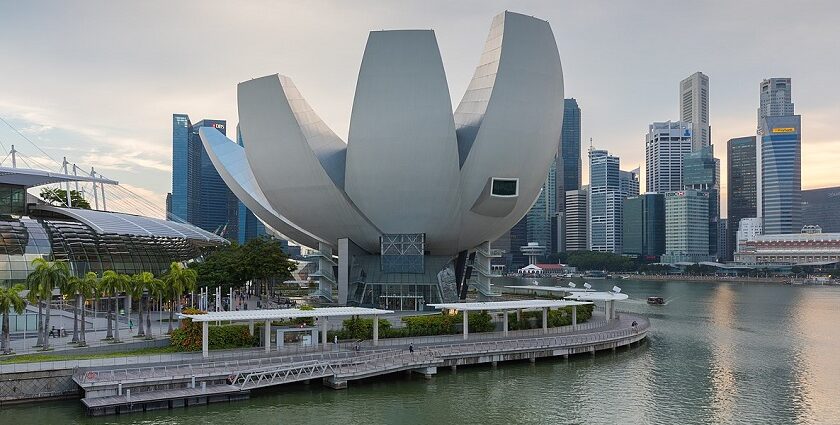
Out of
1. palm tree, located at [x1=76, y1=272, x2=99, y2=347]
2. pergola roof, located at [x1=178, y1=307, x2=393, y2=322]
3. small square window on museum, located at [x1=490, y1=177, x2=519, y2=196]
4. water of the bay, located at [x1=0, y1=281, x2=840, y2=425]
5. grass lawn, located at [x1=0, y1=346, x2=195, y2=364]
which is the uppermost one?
small square window on museum, located at [x1=490, y1=177, x2=519, y2=196]

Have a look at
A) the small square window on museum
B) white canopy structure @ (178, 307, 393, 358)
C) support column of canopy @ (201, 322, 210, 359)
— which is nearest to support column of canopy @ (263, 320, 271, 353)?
white canopy structure @ (178, 307, 393, 358)

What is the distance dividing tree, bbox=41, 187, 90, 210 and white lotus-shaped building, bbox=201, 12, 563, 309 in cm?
3553

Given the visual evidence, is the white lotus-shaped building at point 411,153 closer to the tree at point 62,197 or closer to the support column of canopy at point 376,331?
the support column of canopy at point 376,331

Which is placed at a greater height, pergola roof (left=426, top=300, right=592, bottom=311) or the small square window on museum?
the small square window on museum

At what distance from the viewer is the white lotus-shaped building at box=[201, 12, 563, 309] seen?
51.8 m

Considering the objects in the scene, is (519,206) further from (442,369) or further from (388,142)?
(442,369)

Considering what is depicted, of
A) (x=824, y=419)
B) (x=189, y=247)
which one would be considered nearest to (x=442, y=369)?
(x=824, y=419)

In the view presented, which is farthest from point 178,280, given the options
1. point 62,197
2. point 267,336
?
point 62,197

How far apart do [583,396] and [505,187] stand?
83.2 ft

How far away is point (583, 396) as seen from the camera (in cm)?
3350

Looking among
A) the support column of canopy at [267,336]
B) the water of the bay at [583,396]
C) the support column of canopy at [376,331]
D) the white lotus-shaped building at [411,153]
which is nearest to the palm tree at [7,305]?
the water of the bay at [583,396]

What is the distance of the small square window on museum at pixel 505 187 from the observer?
183 ft

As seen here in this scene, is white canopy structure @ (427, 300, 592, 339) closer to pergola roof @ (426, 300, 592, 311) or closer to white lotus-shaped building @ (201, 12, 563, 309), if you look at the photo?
pergola roof @ (426, 300, 592, 311)

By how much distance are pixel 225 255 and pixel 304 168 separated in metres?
11.7
